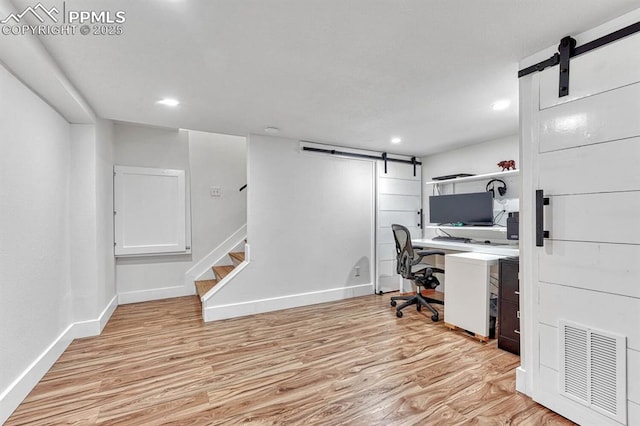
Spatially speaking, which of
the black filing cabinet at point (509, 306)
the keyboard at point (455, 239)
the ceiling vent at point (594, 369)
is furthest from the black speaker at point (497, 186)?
the ceiling vent at point (594, 369)

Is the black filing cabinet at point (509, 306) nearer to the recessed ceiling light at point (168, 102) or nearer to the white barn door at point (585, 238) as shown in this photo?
the white barn door at point (585, 238)

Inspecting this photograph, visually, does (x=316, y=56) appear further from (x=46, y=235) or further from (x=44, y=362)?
(x=44, y=362)

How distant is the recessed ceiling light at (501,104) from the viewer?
250 cm

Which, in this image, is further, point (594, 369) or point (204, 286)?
point (204, 286)

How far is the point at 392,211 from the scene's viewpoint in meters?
4.55

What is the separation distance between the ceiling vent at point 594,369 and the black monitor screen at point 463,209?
7.15ft

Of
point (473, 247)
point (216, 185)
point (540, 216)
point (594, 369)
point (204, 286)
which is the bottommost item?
point (204, 286)

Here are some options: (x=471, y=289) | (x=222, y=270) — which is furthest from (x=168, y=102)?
(x=471, y=289)

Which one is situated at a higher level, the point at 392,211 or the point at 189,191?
the point at 189,191

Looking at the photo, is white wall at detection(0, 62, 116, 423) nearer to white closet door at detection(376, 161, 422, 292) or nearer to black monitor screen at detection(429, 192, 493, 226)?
white closet door at detection(376, 161, 422, 292)

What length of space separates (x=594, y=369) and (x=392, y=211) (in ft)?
10.4

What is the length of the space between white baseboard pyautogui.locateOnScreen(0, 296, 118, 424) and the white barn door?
3.22 metres

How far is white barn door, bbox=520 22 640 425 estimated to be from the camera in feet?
4.55

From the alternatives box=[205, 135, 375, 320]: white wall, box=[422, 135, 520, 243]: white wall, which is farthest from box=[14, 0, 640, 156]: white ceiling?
box=[205, 135, 375, 320]: white wall
